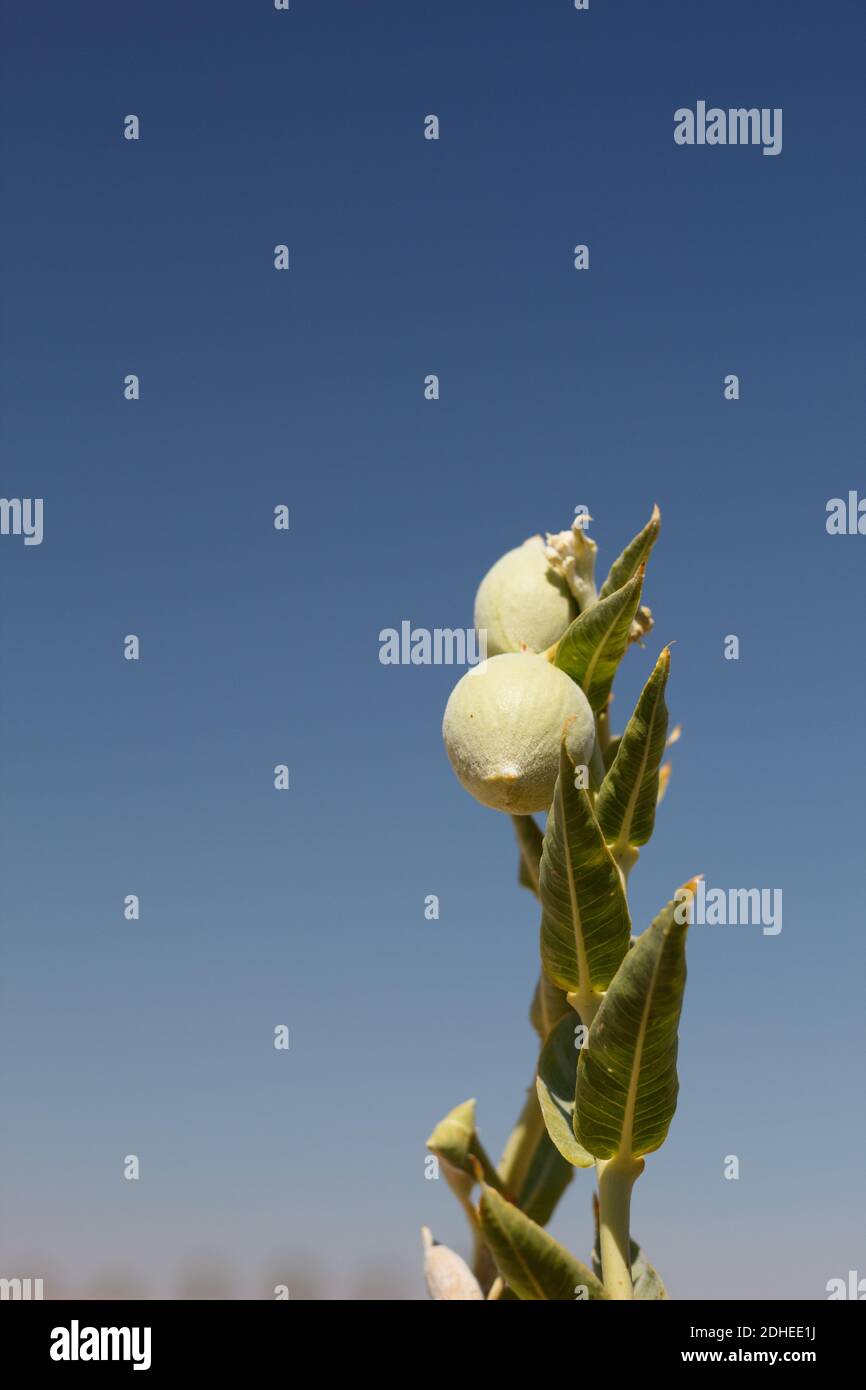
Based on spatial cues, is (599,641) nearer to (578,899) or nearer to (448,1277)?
(578,899)

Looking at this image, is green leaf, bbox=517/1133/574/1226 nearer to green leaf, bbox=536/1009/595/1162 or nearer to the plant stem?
green leaf, bbox=536/1009/595/1162

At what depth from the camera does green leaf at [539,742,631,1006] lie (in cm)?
259

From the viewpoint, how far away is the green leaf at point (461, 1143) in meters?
3.21

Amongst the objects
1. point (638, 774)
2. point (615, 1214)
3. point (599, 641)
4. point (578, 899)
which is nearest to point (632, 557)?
point (599, 641)

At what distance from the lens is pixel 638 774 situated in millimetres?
2865

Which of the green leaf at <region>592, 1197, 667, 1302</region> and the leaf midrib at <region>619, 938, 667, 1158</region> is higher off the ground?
the leaf midrib at <region>619, 938, 667, 1158</region>

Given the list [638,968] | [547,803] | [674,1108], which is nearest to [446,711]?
[547,803]

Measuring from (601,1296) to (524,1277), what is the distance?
0.67ft

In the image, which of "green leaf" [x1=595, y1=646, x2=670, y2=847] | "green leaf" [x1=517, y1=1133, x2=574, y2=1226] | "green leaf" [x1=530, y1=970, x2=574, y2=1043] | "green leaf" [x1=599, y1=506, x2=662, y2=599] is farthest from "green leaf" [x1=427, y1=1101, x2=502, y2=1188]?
"green leaf" [x1=599, y1=506, x2=662, y2=599]

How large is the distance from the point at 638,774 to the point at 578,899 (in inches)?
13.7

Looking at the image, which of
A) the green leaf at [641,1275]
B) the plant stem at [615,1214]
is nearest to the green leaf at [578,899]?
the plant stem at [615,1214]

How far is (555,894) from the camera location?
2.74 m

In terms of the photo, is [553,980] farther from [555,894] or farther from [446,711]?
[446,711]

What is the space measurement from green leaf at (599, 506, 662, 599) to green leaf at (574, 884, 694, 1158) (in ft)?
3.47
